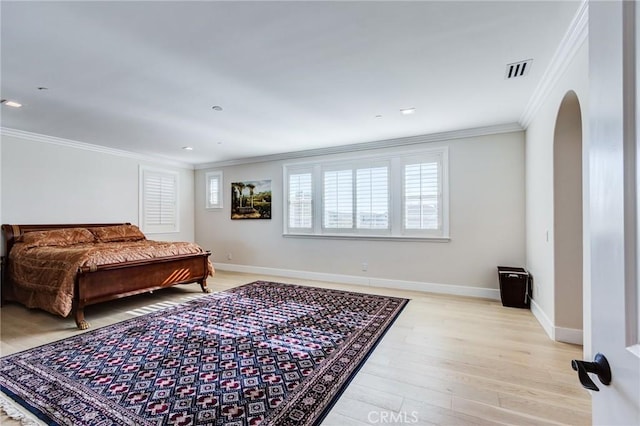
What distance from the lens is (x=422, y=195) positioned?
4.77m

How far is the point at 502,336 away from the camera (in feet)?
9.60

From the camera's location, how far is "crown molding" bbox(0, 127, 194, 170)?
4.29 metres

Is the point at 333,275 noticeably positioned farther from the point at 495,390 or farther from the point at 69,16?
the point at 69,16

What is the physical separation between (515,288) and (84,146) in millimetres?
6878

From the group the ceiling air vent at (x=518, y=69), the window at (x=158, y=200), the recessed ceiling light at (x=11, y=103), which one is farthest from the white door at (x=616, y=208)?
the window at (x=158, y=200)

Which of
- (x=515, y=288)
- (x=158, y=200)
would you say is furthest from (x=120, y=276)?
(x=515, y=288)

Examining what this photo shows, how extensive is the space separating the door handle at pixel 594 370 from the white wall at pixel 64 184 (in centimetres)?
610

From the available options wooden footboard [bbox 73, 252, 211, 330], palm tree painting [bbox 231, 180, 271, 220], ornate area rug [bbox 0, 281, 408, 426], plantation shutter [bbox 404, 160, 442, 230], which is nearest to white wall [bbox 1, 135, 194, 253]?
palm tree painting [bbox 231, 180, 271, 220]

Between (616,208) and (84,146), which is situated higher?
(84,146)

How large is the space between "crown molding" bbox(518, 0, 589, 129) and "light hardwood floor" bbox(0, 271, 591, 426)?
7.61 feet

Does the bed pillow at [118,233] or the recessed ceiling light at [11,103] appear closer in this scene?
the recessed ceiling light at [11,103]

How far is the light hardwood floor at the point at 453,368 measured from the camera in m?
1.78

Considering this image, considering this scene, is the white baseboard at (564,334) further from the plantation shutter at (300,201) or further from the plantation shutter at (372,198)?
the plantation shutter at (300,201)

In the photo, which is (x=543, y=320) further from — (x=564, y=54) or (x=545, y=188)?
(x=564, y=54)
